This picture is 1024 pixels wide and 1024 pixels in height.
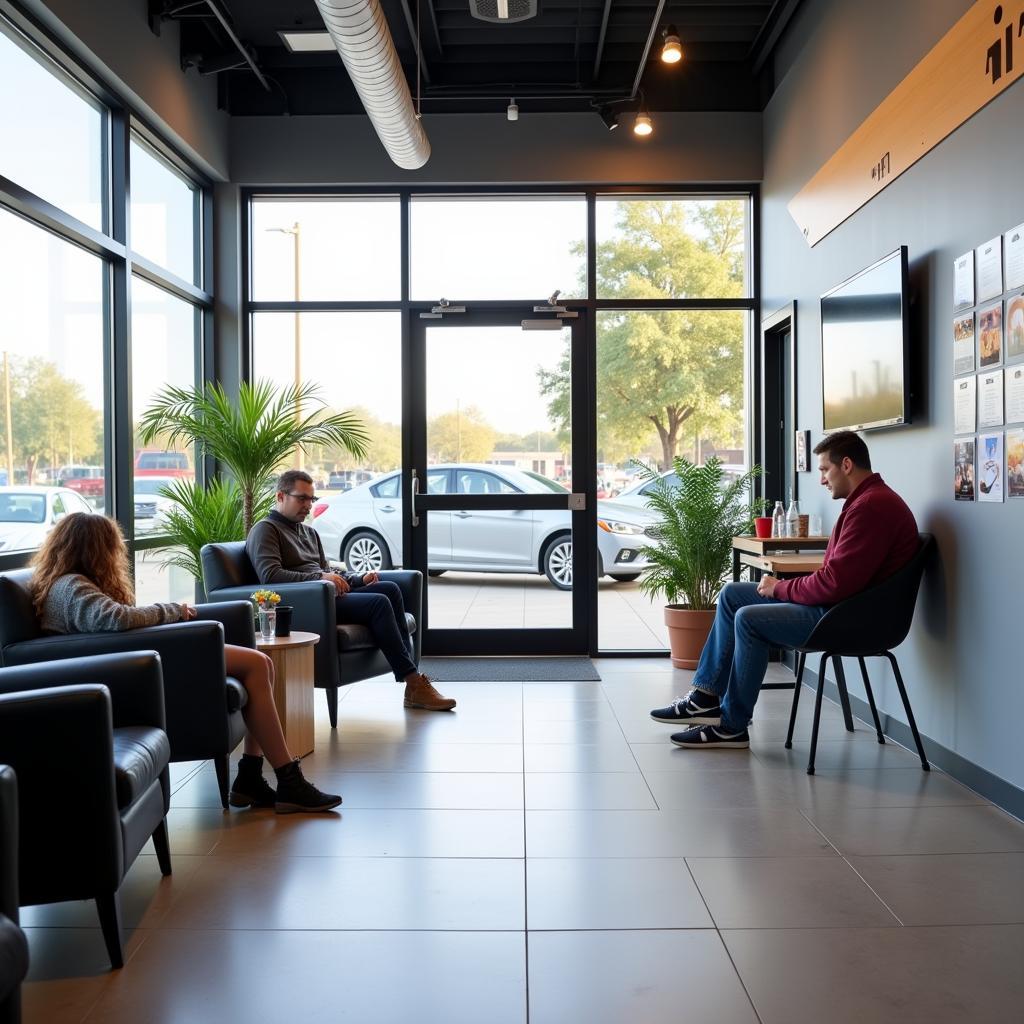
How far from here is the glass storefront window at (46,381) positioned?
4.07m

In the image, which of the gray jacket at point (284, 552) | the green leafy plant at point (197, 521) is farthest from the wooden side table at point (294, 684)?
the green leafy plant at point (197, 521)

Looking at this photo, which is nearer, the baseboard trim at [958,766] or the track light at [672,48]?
the baseboard trim at [958,766]

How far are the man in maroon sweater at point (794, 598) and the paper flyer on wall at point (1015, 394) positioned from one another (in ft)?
2.09

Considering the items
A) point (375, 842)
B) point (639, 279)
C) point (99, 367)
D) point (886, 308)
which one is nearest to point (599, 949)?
point (375, 842)

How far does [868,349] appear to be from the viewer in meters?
4.53

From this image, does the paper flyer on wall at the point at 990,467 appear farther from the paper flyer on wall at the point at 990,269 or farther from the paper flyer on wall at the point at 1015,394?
the paper flyer on wall at the point at 990,269

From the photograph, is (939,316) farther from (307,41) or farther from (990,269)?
(307,41)

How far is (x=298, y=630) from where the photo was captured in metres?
4.61

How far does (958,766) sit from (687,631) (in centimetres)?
238

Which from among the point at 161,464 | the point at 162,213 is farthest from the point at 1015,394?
the point at 162,213

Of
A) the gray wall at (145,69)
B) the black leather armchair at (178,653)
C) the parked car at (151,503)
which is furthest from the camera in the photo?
the parked car at (151,503)

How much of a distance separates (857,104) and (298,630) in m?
3.48

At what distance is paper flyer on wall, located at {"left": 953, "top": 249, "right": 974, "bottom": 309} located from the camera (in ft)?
12.0

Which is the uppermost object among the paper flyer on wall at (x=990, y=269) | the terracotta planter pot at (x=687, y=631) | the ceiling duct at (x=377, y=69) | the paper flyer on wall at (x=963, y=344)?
the ceiling duct at (x=377, y=69)
